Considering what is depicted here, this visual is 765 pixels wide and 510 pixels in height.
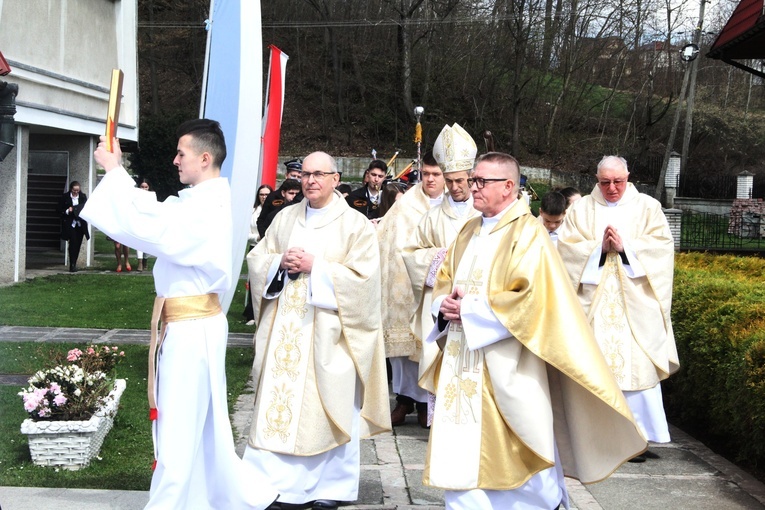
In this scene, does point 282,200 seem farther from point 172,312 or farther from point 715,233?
point 715,233

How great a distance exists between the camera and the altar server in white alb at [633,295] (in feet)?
22.1

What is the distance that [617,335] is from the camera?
6.80 metres

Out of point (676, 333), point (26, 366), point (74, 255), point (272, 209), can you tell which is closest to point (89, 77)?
point (74, 255)

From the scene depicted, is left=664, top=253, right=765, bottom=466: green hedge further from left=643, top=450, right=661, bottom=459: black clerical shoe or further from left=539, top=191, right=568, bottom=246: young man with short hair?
left=539, top=191, right=568, bottom=246: young man with short hair

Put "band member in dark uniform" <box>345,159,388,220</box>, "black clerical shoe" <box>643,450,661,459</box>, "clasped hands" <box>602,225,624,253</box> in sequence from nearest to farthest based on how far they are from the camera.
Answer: "clasped hands" <box>602,225,624,253</box>
"black clerical shoe" <box>643,450,661,459</box>
"band member in dark uniform" <box>345,159,388,220</box>

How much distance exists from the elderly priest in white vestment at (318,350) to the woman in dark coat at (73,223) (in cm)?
1400

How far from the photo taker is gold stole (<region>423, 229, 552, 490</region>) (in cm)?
440

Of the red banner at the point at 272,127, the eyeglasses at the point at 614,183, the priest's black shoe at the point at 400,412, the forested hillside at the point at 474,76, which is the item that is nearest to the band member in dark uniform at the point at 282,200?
the red banner at the point at 272,127

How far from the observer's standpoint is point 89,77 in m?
19.7

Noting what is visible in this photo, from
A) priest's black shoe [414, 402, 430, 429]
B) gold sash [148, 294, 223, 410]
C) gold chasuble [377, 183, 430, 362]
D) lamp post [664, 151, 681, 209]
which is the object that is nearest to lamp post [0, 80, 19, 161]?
gold sash [148, 294, 223, 410]

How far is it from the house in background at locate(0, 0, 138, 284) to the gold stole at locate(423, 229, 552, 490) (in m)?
13.0

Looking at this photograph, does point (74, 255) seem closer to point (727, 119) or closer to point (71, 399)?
point (71, 399)

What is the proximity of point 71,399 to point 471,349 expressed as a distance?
2787mm

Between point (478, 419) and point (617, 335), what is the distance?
2625 mm
